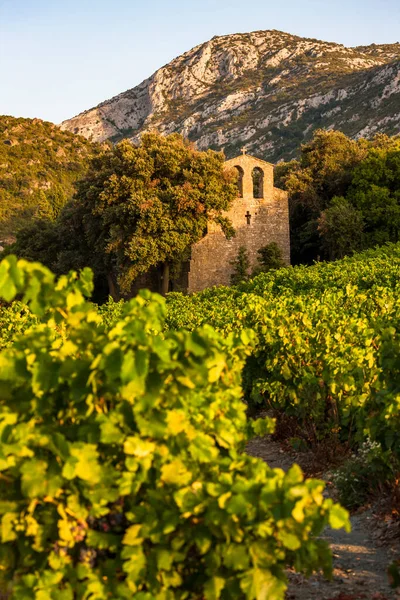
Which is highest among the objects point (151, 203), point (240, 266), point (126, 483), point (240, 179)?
point (240, 179)

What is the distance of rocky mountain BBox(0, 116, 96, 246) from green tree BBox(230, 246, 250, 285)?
96.8ft

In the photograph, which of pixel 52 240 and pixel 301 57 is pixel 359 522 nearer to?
pixel 52 240

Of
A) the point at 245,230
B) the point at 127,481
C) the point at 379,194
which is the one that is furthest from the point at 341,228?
the point at 127,481

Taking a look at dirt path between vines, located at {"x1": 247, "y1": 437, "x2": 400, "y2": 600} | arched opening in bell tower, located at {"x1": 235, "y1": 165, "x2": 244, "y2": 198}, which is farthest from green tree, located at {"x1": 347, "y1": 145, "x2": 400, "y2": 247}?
dirt path between vines, located at {"x1": 247, "y1": 437, "x2": 400, "y2": 600}

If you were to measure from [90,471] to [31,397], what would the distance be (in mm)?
559

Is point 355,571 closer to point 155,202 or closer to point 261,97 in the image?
point 155,202

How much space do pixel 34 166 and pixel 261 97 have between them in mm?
43481

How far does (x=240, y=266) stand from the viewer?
36156 millimetres

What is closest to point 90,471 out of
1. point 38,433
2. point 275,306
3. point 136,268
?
point 38,433

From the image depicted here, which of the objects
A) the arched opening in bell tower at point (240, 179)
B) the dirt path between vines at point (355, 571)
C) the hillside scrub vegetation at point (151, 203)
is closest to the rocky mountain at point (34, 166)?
the hillside scrub vegetation at point (151, 203)

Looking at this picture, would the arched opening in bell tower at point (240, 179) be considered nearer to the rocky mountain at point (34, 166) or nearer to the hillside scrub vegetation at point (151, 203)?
the hillside scrub vegetation at point (151, 203)

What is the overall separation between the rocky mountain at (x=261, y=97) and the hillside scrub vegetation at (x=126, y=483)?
7346cm

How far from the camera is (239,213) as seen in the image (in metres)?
36.4

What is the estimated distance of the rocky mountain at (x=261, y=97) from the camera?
8594 centimetres
